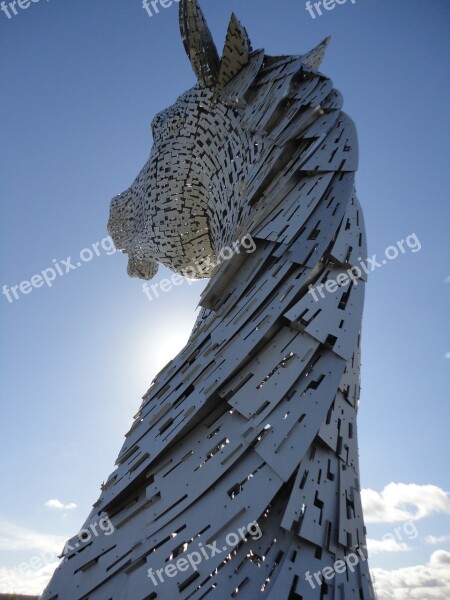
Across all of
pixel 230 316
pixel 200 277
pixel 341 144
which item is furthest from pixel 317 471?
pixel 200 277

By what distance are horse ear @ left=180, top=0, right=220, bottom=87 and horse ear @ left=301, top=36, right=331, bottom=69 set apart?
1.24 meters

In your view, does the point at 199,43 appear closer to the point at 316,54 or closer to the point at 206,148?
the point at 206,148

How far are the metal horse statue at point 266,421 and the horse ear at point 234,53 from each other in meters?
1.05

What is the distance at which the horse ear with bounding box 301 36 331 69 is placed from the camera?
6356 mm

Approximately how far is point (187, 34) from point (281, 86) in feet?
5.98

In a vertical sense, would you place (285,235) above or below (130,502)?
above

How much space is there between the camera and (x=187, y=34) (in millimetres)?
6598

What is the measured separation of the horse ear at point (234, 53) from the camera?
6.37 meters

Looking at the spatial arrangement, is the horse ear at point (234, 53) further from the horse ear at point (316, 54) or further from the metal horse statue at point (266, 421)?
the metal horse statue at point (266, 421)

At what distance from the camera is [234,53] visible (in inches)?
256

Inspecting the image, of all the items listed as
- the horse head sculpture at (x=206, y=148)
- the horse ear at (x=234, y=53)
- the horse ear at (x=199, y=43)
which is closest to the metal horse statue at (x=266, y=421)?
the horse head sculpture at (x=206, y=148)

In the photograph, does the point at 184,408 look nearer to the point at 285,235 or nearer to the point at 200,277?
the point at 285,235

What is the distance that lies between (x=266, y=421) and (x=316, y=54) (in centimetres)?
515

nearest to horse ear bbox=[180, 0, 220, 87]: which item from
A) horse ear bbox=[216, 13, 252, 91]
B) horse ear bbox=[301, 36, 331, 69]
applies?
horse ear bbox=[216, 13, 252, 91]
